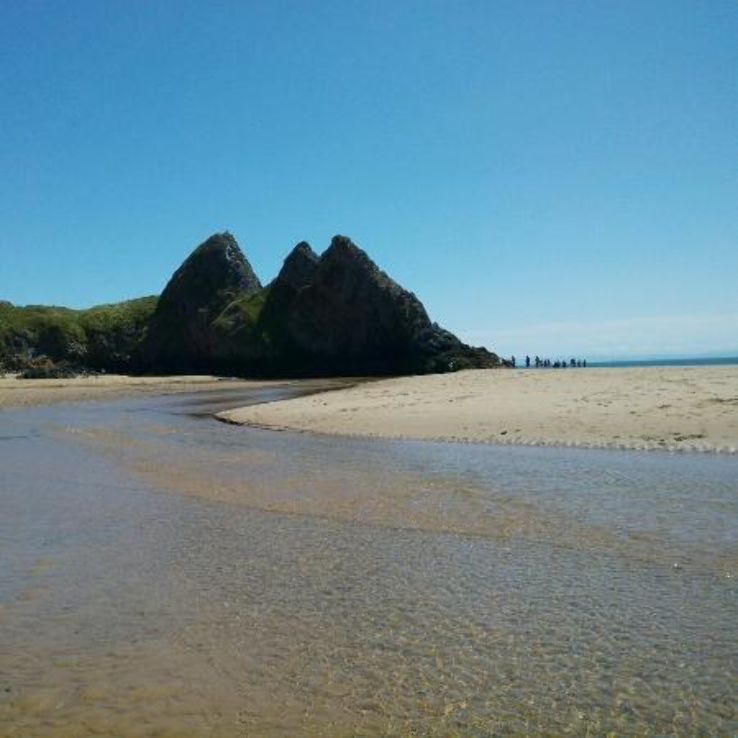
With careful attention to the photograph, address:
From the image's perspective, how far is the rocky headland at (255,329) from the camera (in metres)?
67.2

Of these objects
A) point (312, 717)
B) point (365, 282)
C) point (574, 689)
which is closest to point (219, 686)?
point (312, 717)

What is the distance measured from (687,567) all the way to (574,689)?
10.9 feet

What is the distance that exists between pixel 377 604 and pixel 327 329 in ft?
207

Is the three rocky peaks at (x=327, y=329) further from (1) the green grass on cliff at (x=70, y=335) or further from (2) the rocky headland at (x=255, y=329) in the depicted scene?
(1) the green grass on cliff at (x=70, y=335)

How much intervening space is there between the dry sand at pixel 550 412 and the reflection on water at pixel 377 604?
11.5ft

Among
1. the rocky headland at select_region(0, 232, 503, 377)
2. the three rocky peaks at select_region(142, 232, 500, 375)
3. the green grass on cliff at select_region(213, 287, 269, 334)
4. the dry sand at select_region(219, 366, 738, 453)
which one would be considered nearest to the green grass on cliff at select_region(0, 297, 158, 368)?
the rocky headland at select_region(0, 232, 503, 377)

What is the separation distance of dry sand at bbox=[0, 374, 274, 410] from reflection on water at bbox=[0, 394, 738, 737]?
106ft

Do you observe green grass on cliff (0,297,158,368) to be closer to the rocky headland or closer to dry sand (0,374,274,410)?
the rocky headland

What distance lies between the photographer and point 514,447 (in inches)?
687

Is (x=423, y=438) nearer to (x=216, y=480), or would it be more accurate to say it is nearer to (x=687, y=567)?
(x=216, y=480)

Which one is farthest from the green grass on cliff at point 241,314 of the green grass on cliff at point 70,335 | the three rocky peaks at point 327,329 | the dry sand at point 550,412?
the dry sand at point 550,412

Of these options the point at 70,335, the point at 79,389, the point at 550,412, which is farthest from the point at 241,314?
the point at 550,412

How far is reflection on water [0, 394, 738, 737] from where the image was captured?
16.1ft

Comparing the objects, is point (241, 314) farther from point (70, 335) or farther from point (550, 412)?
point (550, 412)
